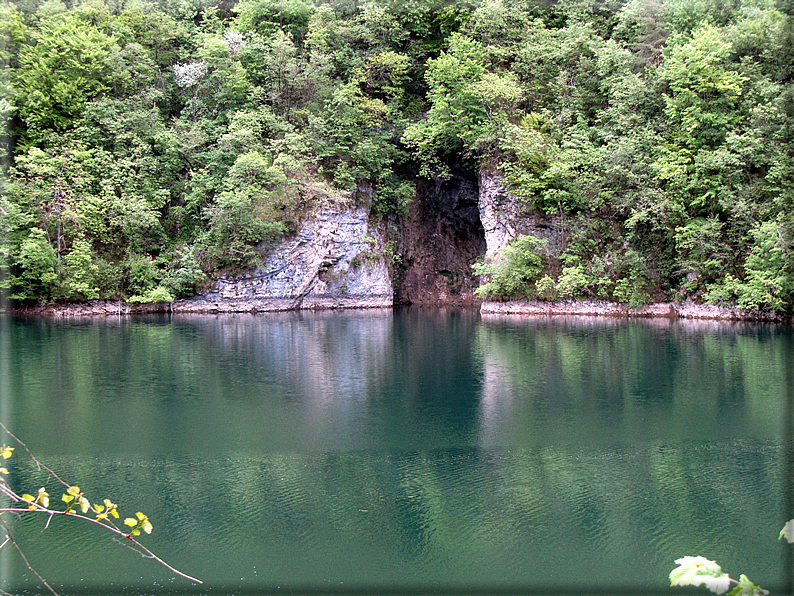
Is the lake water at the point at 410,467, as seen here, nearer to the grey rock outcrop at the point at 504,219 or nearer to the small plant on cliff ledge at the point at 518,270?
the small plant on cliff ledge at the point at 518,270

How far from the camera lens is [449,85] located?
32.2 metres

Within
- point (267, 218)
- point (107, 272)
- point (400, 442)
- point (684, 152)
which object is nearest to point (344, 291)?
point (267, 218)

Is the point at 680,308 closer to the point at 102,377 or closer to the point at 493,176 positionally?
the point at 493,176

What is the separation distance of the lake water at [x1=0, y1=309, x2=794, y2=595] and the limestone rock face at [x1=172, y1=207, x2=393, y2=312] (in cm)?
1465

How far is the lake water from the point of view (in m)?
6.11

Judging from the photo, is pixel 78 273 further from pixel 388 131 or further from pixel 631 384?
pixel 631 384

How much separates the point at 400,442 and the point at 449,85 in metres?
26.0

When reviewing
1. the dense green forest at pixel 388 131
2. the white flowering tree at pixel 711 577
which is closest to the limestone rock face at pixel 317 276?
the dense green forest at pixel 388 131

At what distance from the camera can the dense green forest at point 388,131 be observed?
26.3 metres

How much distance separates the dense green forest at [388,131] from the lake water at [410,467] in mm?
A: 11663

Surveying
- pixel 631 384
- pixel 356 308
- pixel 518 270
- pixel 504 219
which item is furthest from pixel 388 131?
pixel 631 384

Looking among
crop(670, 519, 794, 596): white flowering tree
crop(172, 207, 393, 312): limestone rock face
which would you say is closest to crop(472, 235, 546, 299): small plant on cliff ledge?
crop(172, 207, 393, 312): limestone rock face

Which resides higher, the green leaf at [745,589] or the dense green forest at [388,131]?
the dense green forest at [388,131]

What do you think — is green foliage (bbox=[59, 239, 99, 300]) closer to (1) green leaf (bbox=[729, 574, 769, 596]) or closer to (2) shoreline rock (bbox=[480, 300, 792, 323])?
(2) shoreline rock (bbox=[480, 300, 792, 323])
